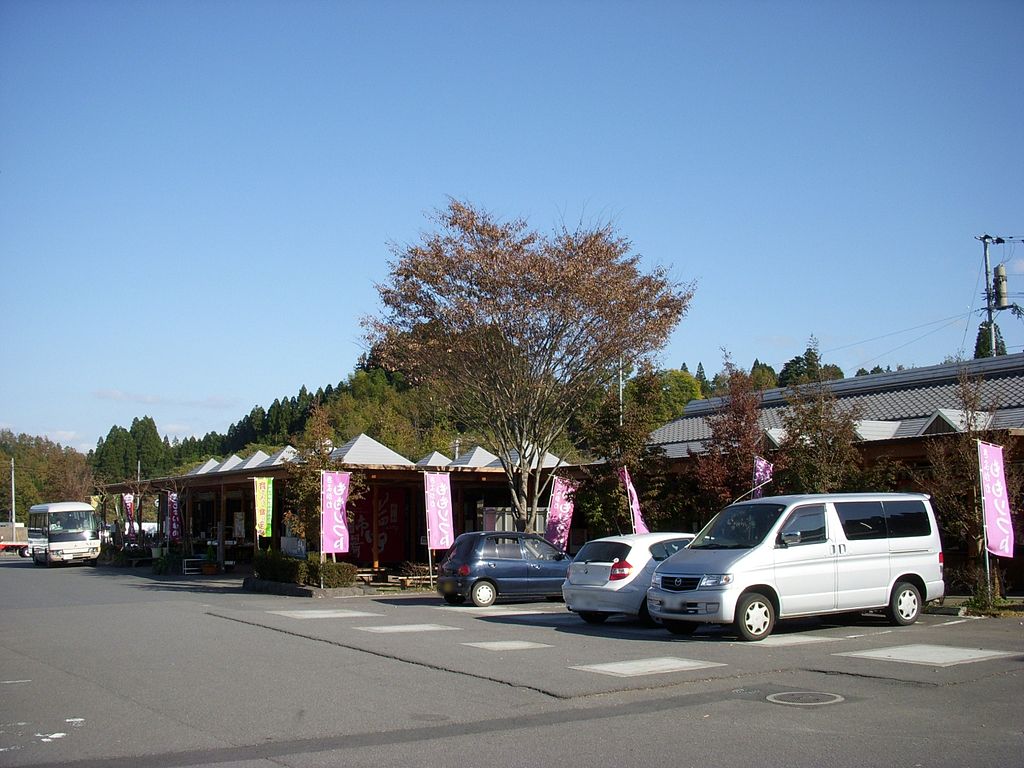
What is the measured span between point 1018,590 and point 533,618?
9861 millimetres

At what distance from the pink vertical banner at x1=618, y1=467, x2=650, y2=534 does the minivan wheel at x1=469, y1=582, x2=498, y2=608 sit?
3.63 meters

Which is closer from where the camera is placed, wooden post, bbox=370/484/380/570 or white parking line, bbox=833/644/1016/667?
white parking line, bbox=833/644/1016/667

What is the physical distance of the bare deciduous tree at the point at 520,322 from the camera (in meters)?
23.4

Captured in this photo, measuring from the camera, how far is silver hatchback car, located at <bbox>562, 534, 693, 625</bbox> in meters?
15.0

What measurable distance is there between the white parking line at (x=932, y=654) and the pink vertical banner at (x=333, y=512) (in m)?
14.7

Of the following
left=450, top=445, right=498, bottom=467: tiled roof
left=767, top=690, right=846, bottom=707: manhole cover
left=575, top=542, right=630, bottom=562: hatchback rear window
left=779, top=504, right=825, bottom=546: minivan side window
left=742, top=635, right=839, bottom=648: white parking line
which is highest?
left=450, top=445, right=498, bottom=467: tiled roof

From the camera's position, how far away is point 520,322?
924 inches

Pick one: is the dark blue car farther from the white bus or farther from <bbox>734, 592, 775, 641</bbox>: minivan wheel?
the white bus

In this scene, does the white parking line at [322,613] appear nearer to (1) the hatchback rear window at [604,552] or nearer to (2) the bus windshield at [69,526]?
(1) the hatchback rear window at [604,552]

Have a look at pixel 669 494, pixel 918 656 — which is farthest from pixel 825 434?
pixel 918 656

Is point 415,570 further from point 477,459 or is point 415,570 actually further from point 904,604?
point 904,604

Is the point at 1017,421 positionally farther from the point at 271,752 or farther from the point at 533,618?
the point at 271,752

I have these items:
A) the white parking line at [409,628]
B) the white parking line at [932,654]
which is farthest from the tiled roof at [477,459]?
the white parking line at [932,654]

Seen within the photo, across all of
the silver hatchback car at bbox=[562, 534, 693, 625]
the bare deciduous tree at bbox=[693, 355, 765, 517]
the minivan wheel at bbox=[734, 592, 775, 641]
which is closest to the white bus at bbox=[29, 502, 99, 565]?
the bare deciduous tree at bbox=[693, 355, 765, 517]
